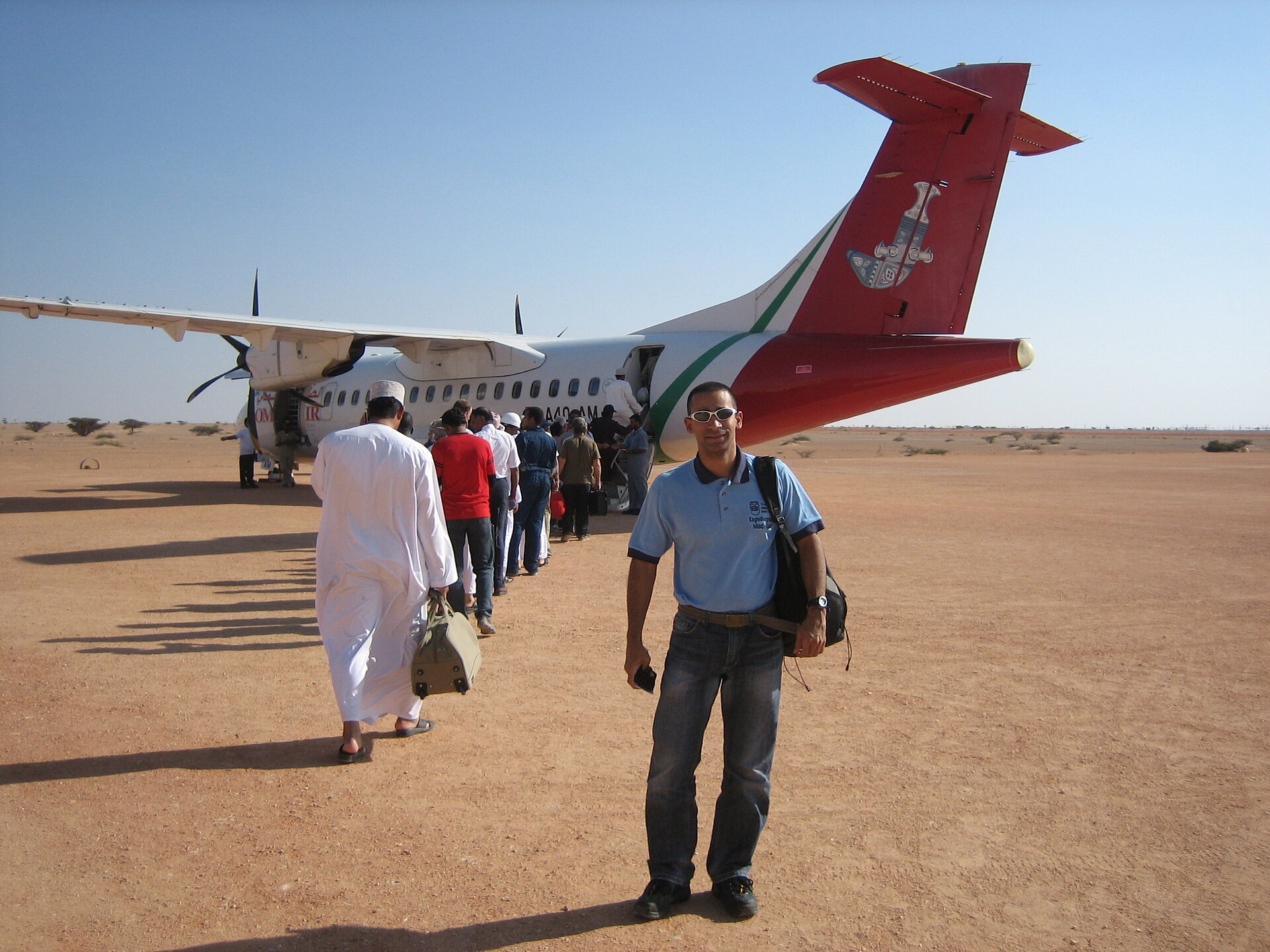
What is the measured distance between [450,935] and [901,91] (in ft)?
36.9

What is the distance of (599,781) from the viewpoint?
187 inches

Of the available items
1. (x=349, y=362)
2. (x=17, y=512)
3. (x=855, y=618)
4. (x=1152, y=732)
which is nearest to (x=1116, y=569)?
(x=855, y=618)

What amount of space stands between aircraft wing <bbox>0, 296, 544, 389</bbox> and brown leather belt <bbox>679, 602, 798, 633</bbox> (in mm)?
14882

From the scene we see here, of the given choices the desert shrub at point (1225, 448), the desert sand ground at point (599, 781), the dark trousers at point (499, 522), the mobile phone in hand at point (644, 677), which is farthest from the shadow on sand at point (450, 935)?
the desert shrub at point (1225, 448)

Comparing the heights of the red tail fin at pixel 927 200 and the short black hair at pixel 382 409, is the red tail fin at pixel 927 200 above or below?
above

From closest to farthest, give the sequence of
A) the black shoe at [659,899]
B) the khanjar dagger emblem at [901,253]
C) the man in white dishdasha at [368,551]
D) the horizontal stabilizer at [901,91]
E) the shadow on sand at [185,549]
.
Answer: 1. the black shoe at [659,899]
2. the man in white dishdasha at [368,551]
3. the horizontal stabilizer at [901,91]
4. the shadow on sand at [185,549]
5. the khanjar dagger emblem at [901,253]

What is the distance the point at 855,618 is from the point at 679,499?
5.52m

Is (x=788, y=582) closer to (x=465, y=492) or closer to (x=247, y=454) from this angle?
(x=465, y=492)

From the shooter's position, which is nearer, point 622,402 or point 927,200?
point 927,200

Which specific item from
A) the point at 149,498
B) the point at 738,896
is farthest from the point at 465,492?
the point at 149,498

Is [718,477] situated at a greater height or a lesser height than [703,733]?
greater

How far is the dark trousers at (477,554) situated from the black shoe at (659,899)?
4210 mm

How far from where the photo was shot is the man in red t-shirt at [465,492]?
7.52 metres

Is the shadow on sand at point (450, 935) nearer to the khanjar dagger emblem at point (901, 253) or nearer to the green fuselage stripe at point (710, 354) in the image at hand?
the khanjar dagger emblem at point (901, 253)
